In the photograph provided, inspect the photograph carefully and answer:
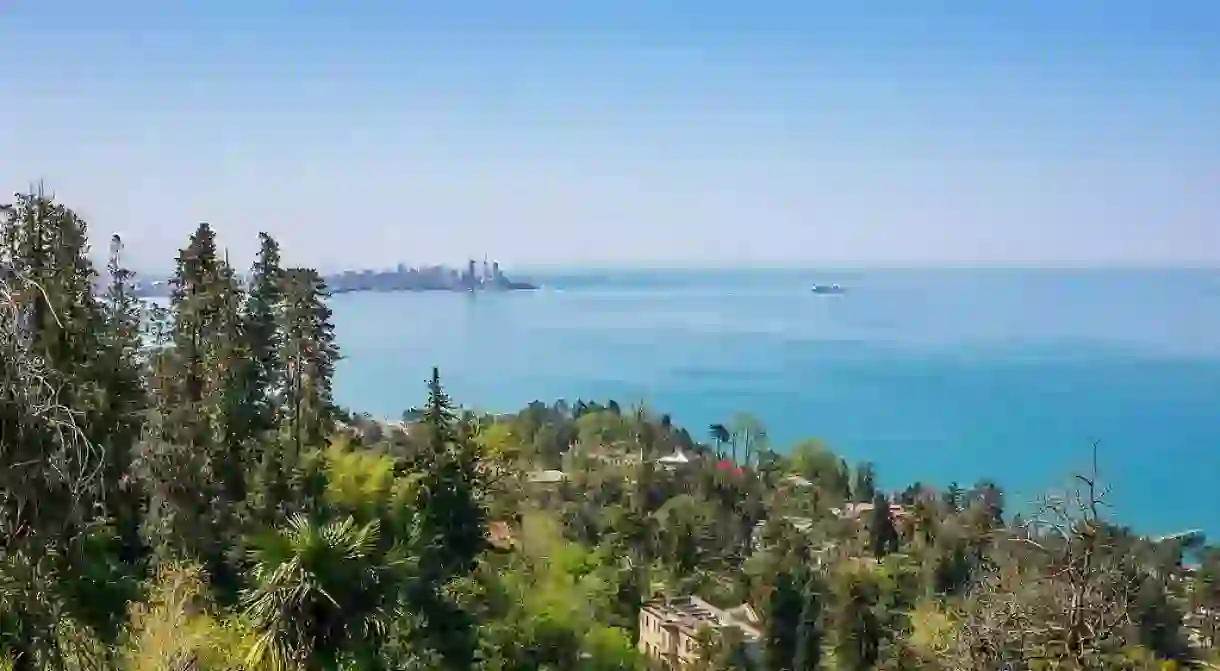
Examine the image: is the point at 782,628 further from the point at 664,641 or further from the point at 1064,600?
the point at 1064,600

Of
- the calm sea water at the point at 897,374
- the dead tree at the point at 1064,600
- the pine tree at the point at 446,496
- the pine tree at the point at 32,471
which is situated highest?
the pine tree at the point at 32,471

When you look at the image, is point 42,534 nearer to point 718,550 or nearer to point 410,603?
point 410,603

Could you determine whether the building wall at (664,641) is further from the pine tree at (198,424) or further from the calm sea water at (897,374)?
the pine tree at (198,424)

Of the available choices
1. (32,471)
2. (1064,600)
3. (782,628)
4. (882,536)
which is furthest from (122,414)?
(882,536)

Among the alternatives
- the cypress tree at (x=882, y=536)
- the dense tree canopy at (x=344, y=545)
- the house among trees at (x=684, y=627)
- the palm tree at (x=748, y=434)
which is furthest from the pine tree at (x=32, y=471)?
the palm tree at (x=748, y=434)

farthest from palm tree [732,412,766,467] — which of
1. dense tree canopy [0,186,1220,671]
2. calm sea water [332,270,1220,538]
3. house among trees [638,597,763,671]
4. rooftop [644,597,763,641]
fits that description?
house among trees [638,597,763,671]

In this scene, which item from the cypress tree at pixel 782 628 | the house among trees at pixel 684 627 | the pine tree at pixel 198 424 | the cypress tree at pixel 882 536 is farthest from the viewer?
the cypress tree at pixel 882 536
